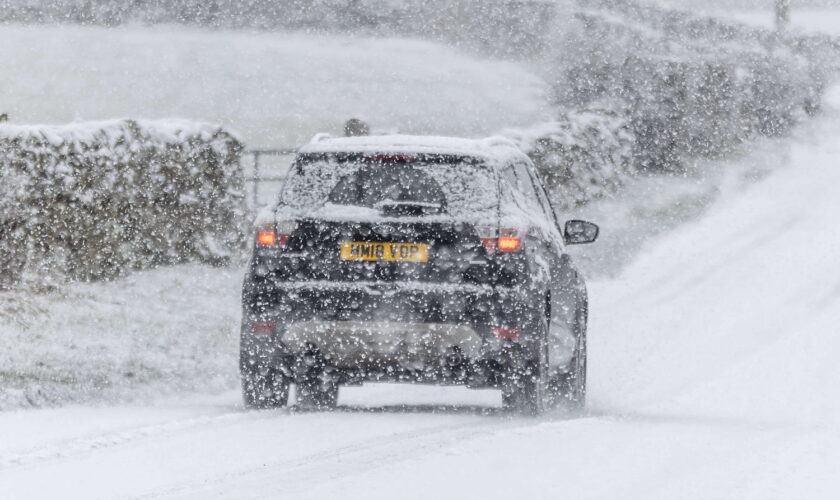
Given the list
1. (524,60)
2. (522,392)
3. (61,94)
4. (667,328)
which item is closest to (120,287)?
(667,328)

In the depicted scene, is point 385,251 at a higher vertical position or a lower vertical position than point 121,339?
higher

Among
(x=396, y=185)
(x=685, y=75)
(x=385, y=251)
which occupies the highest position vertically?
(x=685, y=75)

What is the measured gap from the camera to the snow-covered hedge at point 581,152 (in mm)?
25734

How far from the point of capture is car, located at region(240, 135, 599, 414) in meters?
9.29

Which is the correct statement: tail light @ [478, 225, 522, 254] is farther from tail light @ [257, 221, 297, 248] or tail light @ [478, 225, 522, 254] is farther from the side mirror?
the side mirror

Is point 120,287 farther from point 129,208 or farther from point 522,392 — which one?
point 522,392

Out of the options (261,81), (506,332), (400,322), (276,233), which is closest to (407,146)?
(276,233)

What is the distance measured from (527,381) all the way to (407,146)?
1556 millimetres

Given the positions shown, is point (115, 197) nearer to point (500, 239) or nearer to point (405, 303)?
point (405, 303)

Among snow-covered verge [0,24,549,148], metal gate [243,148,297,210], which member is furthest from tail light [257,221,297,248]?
snow-covered verge [0,24,549,148]

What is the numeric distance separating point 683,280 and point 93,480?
14135 millimetres

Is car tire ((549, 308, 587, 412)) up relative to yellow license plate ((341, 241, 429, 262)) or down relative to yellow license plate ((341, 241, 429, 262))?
down

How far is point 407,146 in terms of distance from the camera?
377 inches

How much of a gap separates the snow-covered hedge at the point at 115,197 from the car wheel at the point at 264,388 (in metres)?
4.48
